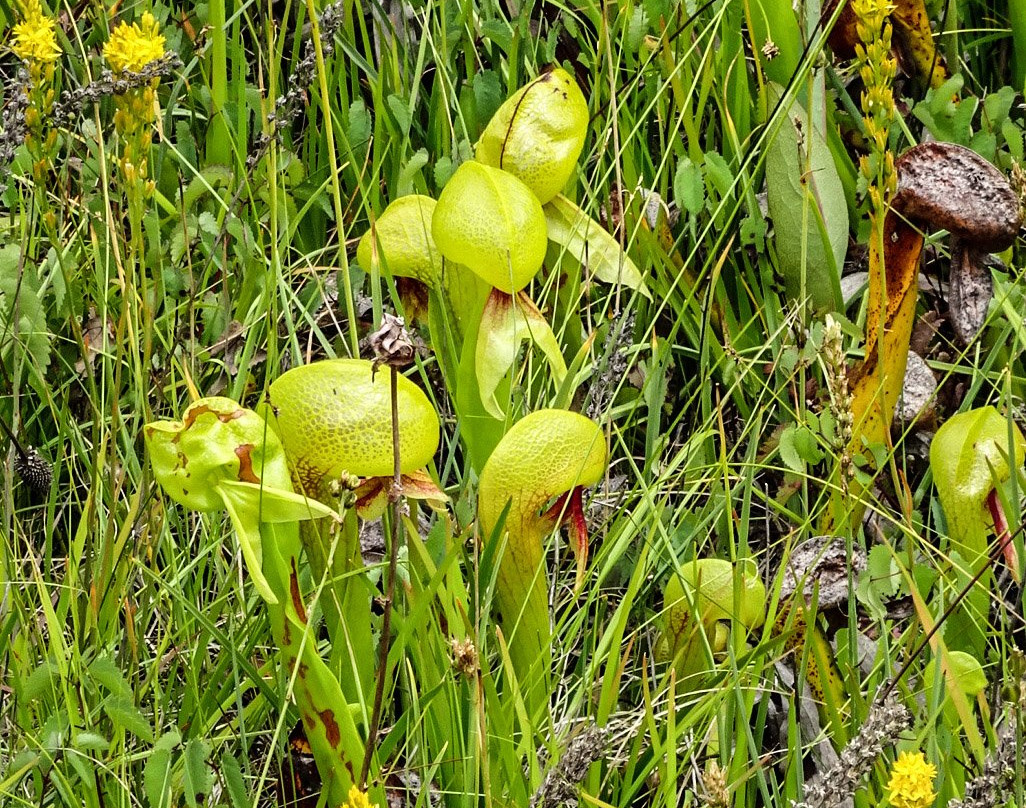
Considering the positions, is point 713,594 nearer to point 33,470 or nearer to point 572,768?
point 572,768

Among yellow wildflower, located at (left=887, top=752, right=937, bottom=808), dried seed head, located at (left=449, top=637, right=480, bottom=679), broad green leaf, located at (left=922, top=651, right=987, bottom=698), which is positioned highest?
dried seed head, located at (left=449, top=637, right=480, bottom=679)

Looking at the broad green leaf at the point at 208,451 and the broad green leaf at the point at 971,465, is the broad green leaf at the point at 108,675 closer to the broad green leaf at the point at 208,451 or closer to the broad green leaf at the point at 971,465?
the broad green leaf at the point at 208,451

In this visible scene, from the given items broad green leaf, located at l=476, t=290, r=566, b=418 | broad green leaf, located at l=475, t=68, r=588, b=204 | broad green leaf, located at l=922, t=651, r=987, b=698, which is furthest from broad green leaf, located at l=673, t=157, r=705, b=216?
broad green leaf, located at l=922, t=651, r=987, b=698

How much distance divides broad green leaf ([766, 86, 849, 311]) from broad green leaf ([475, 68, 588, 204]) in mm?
418

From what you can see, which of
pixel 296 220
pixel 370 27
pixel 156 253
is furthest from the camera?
pixel 370 27

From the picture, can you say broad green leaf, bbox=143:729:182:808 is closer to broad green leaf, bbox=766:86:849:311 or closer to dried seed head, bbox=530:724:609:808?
dried seed head, bbox=530:724:609:808

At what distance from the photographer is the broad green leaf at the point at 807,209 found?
1.56 m

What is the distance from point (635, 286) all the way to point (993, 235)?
0.43 metres

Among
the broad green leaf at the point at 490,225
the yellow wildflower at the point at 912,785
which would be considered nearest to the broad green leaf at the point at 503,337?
the broad green leaf at the point at 490,225

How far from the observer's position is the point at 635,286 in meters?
1.33

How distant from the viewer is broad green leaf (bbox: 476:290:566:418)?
116 cm

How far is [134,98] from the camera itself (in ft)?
3.54

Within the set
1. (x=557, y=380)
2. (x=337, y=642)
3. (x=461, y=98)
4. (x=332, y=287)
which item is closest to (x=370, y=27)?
(x=461, y=98)

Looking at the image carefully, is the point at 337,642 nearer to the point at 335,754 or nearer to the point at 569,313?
the point at 335,754
